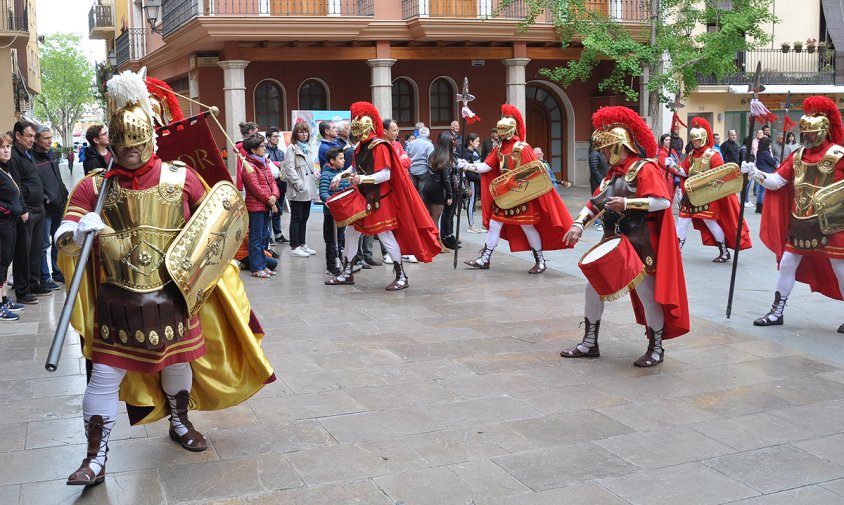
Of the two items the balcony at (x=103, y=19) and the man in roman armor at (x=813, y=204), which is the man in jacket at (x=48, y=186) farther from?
the balcony at (x=103, y=19)

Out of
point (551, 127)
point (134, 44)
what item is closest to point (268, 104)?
point (551, 127)

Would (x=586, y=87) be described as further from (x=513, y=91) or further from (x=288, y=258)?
(x=288, y=258)

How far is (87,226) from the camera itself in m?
4.28

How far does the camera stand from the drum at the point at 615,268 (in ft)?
21.0

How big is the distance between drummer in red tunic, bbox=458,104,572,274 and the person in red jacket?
2210 millimetres

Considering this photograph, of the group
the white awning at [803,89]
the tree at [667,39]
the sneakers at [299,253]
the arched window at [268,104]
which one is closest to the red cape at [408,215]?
the sneakers at [299,253]

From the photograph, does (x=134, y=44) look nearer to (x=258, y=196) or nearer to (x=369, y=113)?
(x=258, y=196)

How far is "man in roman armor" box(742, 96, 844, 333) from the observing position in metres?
7.67

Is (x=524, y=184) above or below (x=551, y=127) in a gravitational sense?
below

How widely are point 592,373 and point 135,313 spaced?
10.9 feet

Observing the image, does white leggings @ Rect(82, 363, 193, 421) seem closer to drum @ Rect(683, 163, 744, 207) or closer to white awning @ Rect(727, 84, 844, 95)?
drum @ Rect(683, 163, 744, 207)

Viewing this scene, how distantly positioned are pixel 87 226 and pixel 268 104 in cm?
2051

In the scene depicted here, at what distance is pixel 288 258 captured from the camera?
41.4 feet

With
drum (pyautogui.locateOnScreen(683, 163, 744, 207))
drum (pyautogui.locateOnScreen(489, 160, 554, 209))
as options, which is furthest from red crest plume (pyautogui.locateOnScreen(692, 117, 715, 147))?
drum (pyautogui.locateOnScreen(489, 160, 554, 209))
